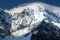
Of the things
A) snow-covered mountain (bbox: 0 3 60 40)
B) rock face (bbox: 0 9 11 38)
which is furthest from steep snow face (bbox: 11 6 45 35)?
rock face (bbox: 0 9 11 38)

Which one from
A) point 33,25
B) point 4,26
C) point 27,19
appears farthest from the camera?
point 27,19

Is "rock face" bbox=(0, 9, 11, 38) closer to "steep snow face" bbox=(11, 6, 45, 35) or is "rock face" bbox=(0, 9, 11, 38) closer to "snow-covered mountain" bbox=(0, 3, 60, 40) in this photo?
"snow-covered mountain" bbox=(0, 3, 60, 40)

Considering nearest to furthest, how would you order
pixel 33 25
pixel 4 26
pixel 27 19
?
pixel 4 26 → pixel 33 25 → pixel 27 19

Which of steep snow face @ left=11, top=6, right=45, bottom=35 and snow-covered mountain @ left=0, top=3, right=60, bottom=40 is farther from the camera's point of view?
steep snow face @ left=11, top=6, right=45, bottom=35

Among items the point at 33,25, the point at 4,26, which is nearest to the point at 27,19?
the point at 33,25

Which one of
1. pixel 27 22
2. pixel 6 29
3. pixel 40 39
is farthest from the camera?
pixel 27 22

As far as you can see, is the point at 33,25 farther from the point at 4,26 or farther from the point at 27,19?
the point at 4,26

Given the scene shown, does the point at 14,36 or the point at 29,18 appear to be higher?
the point at 29,18

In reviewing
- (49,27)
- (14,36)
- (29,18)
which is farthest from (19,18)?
(49,27)

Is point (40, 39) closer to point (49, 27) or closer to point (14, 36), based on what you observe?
point (49, 27)

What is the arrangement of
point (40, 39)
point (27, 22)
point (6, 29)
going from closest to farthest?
point (40, 39) < point (6, 29) < point (27, 22)

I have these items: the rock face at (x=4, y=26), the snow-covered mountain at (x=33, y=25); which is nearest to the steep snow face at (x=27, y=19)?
the snow-covered mountain at (x=33, y=25)
